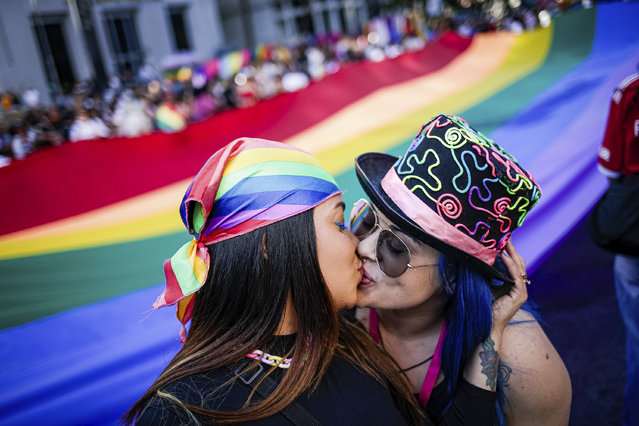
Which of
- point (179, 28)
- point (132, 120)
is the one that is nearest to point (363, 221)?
point (132, 120)

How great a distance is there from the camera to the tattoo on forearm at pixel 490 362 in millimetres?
1398

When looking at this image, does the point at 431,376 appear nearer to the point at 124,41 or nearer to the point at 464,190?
the point at 464,190

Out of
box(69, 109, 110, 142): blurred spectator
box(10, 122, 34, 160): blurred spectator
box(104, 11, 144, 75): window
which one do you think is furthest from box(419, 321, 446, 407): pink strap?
box(104, 11, 144, 75): window

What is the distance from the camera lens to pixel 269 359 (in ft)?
4.08

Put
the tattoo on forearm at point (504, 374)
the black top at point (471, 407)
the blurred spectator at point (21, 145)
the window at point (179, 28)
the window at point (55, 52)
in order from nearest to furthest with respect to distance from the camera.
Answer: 1. the black top at point (471, 407)
2. the tattoo on forearm at point (504, 374)
3. the blurred spectator at point (21, 145)
4. the window at point (55, 52)
5. the window at point (179, 28)

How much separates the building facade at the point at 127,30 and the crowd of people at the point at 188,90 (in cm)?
77

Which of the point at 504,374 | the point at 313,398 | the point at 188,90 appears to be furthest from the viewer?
the point at 188,90

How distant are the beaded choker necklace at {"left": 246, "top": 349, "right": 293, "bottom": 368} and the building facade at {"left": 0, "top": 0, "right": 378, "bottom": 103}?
14.8 metres

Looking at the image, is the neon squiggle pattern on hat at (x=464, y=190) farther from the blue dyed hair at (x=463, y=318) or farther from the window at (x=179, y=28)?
the window at (x=179, y=28)

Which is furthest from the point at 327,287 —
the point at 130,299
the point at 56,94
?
the point at 56,94

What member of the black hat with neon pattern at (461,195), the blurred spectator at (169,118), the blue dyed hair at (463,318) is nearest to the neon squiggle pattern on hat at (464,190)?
the black hat with neon pattern at (461,195)

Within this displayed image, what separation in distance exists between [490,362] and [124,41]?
20.8 m

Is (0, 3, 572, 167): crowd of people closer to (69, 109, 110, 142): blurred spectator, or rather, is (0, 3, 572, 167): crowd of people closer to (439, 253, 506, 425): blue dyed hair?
(69, 109, 110, 142): blurred spectator

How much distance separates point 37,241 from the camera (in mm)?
3020
